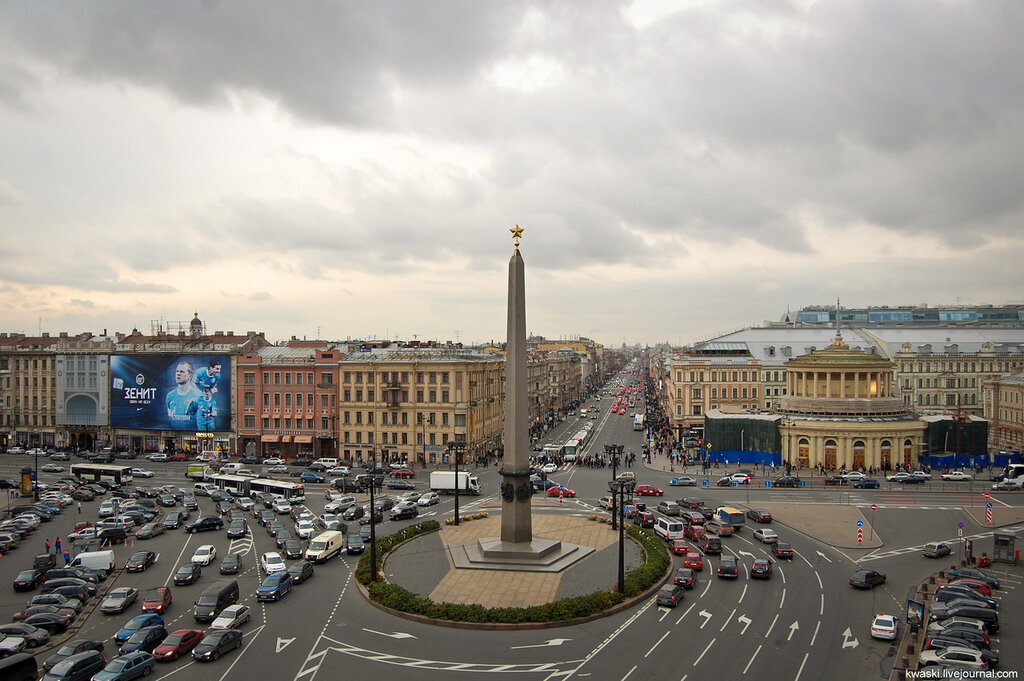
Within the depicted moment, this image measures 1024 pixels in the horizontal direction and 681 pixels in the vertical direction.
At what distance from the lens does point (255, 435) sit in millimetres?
78938

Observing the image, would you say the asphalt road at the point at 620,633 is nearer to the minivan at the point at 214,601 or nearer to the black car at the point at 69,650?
the minivan at the point at 214,601

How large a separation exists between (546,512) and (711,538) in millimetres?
13650

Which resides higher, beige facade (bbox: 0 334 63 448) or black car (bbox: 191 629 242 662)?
beige facade (bbox: 0 334 63 448)

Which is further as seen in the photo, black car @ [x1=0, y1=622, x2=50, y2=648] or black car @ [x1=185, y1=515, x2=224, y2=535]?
black car @ [x1=185, y1=515, x2=224, y2=535]

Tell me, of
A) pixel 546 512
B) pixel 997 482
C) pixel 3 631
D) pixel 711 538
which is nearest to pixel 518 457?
pixel 711 538

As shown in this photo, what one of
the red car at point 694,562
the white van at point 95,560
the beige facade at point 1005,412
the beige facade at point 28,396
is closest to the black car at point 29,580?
the white van at point 95,560

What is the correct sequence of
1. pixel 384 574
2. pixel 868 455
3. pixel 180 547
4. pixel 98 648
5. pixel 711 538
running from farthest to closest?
1. pixel 868 455
2. pixel 180 547
3. pixel 711 538
4. pixel 384 574
5. pixel 98 648

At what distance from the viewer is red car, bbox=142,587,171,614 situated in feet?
95.9

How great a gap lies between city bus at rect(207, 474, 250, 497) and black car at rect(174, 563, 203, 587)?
80.3 ft

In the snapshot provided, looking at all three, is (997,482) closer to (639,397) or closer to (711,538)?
(711,538)

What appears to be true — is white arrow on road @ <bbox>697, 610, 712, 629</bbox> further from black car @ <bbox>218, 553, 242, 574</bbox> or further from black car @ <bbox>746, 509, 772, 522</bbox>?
black car @ <bbox>218, 553, 242, 574</bbox>

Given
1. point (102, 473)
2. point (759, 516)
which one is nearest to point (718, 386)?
point (759, 516)

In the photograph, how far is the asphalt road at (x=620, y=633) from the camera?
23.5 metres

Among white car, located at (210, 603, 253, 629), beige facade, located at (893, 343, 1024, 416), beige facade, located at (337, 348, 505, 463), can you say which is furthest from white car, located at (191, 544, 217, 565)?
beige facade, located at (893, 343, 1024, 416)
